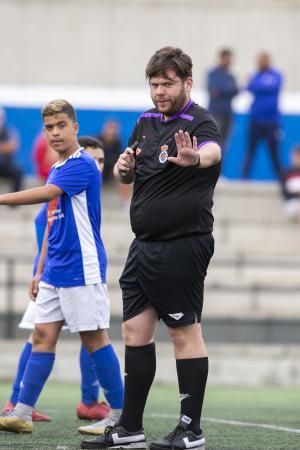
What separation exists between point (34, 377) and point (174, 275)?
1500mm

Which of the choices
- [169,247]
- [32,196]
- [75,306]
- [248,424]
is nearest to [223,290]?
[248,424]

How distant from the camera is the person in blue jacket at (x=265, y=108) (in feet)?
59.4

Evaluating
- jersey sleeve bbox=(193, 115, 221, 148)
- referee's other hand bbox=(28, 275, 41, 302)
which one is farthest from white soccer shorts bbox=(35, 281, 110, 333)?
jersey sleeve bbox=(193, 115, 221, 148)

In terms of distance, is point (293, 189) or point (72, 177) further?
point (293, 189)

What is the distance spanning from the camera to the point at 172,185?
6516 millimetres

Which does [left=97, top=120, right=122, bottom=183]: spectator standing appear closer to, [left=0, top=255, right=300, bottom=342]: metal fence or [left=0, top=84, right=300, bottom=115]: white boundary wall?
[left=0, top=255, right=300, bottom=342]: metal fence

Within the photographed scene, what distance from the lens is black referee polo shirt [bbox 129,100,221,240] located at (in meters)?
6.50

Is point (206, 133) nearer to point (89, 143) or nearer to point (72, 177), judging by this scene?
point (72, 177)

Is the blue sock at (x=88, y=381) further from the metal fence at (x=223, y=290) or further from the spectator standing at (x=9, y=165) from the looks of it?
the spectator standing at (x=9, y=165)

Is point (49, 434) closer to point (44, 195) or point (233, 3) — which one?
point (44, 195)

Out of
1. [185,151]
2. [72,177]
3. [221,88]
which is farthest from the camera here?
[221,88]

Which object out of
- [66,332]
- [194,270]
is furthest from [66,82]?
[194,270]

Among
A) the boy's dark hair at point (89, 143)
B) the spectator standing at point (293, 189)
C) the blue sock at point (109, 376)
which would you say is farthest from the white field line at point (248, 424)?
the spectator standing at point (293, 189)

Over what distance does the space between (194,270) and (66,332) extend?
8.56 m
